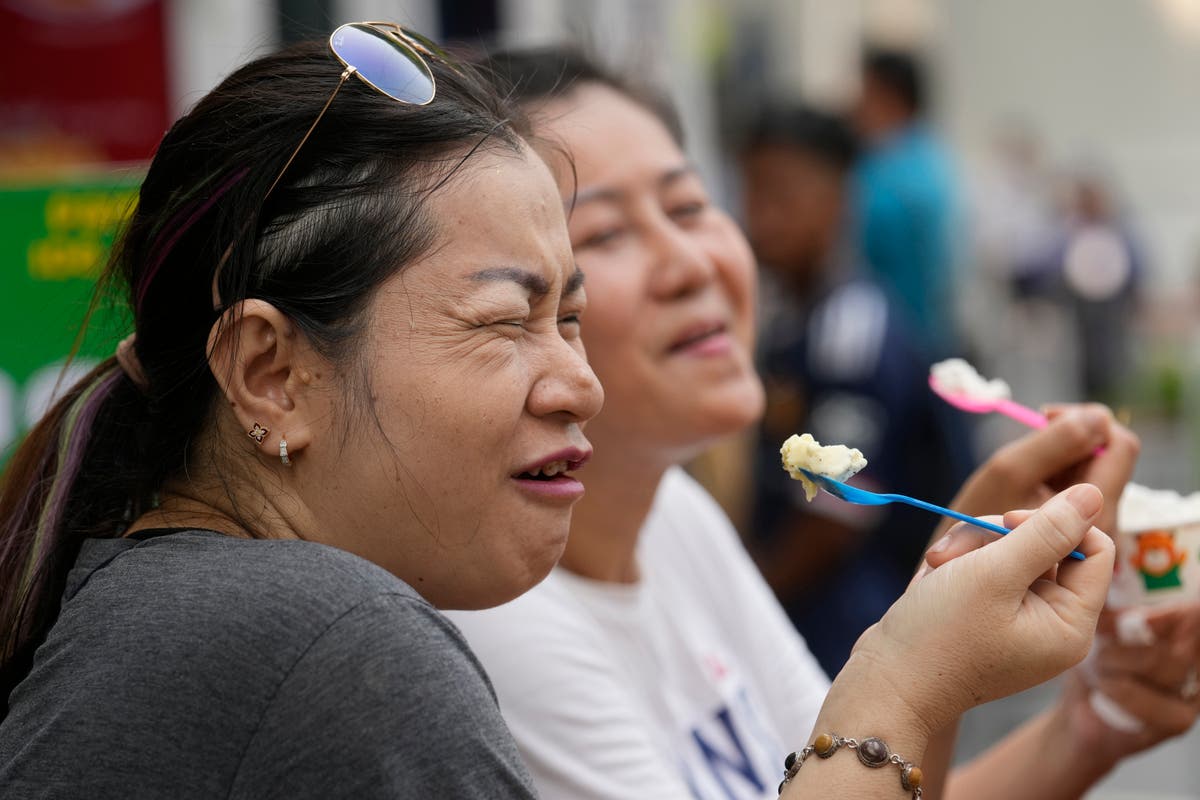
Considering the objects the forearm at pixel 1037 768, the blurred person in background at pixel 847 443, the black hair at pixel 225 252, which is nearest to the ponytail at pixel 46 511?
the black hair at pixel 225 252

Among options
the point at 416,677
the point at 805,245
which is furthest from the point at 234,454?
the point at 805,245

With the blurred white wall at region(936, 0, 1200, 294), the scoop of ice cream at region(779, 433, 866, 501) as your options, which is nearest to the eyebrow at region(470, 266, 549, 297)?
the scoop of ice cream at region(779, 433, 866, 501)

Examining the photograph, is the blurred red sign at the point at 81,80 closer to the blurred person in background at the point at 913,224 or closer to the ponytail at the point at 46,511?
the blurred person in background at the point at 913,224

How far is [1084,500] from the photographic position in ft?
4.25

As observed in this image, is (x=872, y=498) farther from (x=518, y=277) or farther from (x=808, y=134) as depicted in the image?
(x=808, y=134)

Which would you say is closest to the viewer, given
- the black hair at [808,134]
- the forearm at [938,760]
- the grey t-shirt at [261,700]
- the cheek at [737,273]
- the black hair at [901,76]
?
the grey t-shirt at [261,700]

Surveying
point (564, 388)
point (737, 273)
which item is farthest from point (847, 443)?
point (564, 388)

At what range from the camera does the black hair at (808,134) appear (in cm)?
488

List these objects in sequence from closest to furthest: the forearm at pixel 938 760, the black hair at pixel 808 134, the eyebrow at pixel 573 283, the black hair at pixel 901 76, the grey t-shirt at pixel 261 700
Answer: the grey t-shirt at pixel 261 700 < the eyebrow at pixel 573 283 < the forearm at pixel 938 760 < the black hair at pixel 808 134 < the black hair at pixel 901 76

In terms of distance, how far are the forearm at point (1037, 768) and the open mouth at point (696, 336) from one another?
2.44ft

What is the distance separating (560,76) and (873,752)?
3.62 feet

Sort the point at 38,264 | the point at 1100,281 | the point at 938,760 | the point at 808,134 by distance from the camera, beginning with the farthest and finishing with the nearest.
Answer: the point at 1100,281
the point at 808,134
the point at 38,264
the point at 938,760

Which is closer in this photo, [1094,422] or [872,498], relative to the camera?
[872,498]

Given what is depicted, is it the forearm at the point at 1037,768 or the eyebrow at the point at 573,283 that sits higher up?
the eyebrow at the point at 573,283
